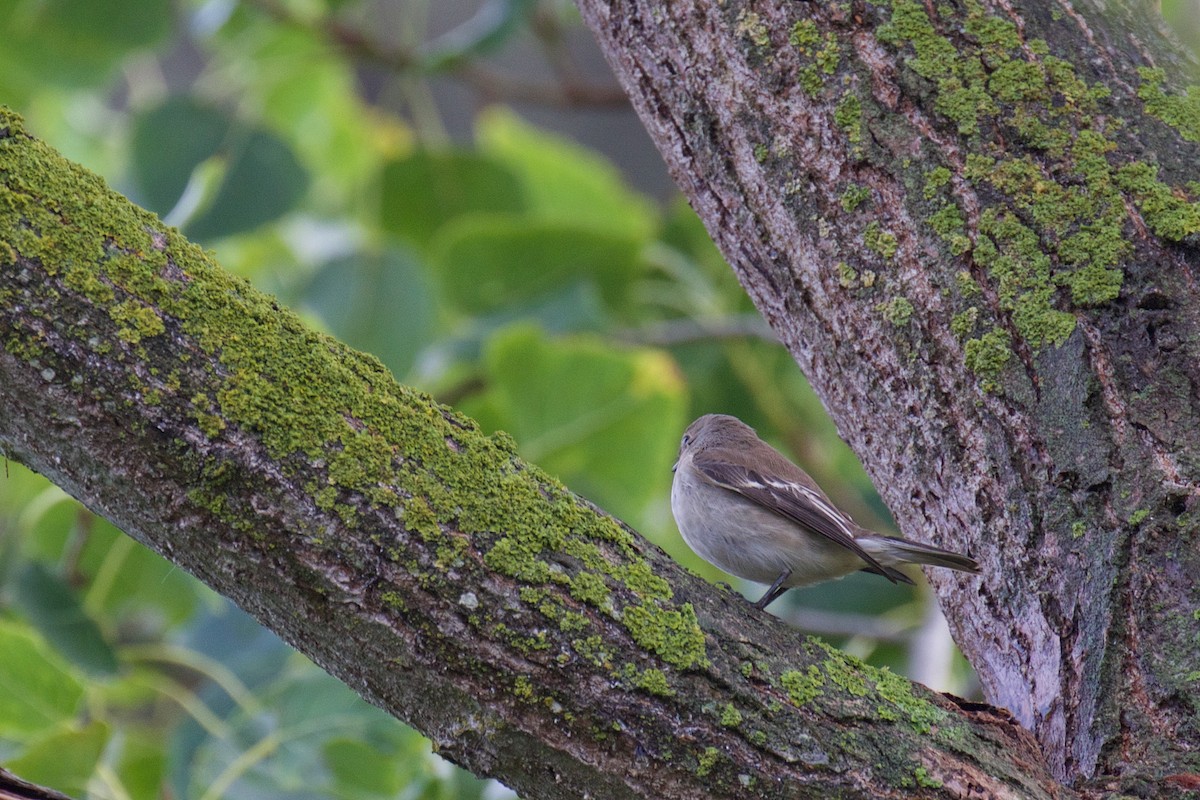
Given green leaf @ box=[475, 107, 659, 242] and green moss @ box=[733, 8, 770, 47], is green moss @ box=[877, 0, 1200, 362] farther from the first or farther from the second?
green leaf @ box=[475, 107, 659, 242]

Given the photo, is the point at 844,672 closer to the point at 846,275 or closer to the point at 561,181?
the point at 846,275

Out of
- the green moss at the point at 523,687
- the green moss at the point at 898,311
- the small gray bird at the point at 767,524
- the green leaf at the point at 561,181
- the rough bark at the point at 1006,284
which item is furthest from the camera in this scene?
the green leaf at the point at 561,181

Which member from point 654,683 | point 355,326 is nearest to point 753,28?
point 654,683

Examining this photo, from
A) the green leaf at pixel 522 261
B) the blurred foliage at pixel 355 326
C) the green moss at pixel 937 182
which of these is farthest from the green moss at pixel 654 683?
the green leaf at pixel 522 261

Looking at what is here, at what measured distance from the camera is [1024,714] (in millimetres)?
2352

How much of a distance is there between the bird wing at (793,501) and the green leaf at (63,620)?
94.4 inches

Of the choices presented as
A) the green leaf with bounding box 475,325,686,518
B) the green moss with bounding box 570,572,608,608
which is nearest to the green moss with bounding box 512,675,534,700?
the green moss with bounding box 570,572,608,608

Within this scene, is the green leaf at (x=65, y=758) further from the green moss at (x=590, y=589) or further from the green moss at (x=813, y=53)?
the green moss at (x=813, y=53)

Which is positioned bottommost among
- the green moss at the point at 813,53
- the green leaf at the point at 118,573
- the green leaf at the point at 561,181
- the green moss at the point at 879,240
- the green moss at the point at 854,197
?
the green leaf at the point at 118,573

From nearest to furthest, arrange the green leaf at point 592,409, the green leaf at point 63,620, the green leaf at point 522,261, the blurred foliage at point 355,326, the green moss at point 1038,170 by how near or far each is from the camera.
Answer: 1. the green moss at point 1038,170
2. the blurred foliage at point 355,326
3. the green leaf at point 63,620
4. the green leaf at point 592,409
5. the green leaf at point 522,261

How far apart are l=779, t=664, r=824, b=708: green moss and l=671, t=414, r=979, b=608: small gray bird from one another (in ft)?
3.63

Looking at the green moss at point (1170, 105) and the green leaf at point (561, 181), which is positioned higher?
the green leaf at point (561, 181)

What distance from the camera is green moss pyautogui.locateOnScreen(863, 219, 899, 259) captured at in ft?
7.83

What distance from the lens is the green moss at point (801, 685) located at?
6.53 feet
